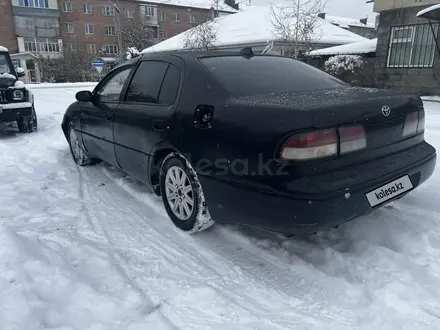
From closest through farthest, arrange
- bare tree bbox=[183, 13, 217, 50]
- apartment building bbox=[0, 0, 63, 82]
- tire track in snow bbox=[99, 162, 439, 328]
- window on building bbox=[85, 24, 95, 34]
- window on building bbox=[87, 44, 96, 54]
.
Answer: tire track in snow bbox=[99, 162, 439, 328] → bare tree bbox=[183, 13, 217, 50] → apartment building bbox=[0, 0, 63, 82] → window on building bbox=[85, 24, 95, 34] → window on building bbox=[87, 44, 96, 54]

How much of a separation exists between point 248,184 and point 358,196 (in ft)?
2.37

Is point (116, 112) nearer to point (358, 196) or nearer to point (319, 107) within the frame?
point (319, 107)

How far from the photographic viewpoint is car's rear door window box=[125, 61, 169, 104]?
Answer: 10.9 feet

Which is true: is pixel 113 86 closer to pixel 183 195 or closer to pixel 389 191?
pixel 183 195

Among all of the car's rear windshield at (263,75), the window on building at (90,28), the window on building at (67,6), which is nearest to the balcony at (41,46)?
the window on building at (90,28)

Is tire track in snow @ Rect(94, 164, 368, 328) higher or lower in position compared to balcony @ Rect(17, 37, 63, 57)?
lower

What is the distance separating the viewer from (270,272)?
2.57m

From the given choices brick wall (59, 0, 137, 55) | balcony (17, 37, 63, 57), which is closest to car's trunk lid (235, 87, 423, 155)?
balcony (17, 37, 63, 57)

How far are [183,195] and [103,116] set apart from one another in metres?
1.72

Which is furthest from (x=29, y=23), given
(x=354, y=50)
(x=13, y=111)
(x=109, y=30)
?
(x=13, y=111)

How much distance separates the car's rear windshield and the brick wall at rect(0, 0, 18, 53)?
48697 mm

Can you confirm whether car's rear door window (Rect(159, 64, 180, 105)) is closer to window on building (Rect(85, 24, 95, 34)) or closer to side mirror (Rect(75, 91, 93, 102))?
side mirror (Rect(75, 91, 93, 102))

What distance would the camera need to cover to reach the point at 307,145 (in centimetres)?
217

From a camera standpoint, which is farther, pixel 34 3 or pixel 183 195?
pixel 34 3
